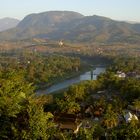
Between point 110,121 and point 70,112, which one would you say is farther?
point 70,112

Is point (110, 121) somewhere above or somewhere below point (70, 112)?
above

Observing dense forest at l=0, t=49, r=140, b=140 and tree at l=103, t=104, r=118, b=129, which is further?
tree at l=103, t=104, r=118, b=129

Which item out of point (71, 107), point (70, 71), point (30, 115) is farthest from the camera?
point (70, 71)

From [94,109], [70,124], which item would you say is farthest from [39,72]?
[70,124]

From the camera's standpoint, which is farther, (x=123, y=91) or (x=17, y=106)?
(x=123, y=91)

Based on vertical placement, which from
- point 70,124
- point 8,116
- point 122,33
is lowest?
point 122,33

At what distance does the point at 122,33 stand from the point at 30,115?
→ 6531 inches

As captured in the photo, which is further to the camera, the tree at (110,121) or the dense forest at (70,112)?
the tree at (110,121)

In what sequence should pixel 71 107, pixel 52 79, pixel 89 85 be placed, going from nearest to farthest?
1. pixel 71 107
2. pixel 89 85
3. pixel 52 79

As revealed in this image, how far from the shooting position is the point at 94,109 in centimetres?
2834

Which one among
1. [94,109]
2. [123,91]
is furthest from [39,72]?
[94,109]

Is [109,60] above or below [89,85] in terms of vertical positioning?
below

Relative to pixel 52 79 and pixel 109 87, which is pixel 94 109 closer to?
pixel 109 87

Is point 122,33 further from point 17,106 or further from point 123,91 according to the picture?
point 17,106
